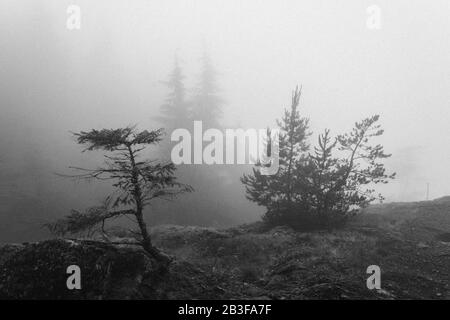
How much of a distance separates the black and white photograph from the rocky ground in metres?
0.07

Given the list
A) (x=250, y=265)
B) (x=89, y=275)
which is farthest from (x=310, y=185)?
(x=89, y=275)

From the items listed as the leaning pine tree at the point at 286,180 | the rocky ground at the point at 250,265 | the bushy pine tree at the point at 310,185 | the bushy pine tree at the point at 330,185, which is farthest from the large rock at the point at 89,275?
the bushy pine tree at the point at 330,185

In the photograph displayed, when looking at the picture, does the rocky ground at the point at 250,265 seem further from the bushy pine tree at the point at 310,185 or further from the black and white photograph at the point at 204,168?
the bushy pine tree at the point at 310,185

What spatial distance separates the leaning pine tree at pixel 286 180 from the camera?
1802 centimetres

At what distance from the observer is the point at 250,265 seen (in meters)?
14.4

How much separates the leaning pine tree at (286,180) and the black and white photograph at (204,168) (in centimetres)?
10

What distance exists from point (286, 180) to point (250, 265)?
5418 mm

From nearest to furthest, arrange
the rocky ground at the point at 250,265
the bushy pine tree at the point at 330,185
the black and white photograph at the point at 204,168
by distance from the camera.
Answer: the rocky ground at the point at 250,265 → the black and white photograph at the point at 204,168 → the bushy pine tree at the point at 330,185

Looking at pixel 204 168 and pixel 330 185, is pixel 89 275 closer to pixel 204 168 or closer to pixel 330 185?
pixel 330 185

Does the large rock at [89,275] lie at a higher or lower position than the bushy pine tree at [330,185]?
lower

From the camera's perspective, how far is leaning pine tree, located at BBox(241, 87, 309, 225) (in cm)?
1802

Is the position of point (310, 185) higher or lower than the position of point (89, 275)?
higher

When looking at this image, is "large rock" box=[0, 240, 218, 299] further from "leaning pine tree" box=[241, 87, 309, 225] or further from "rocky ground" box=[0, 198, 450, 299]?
"leaning pine tree" box=[241, 87, 309, 225]
